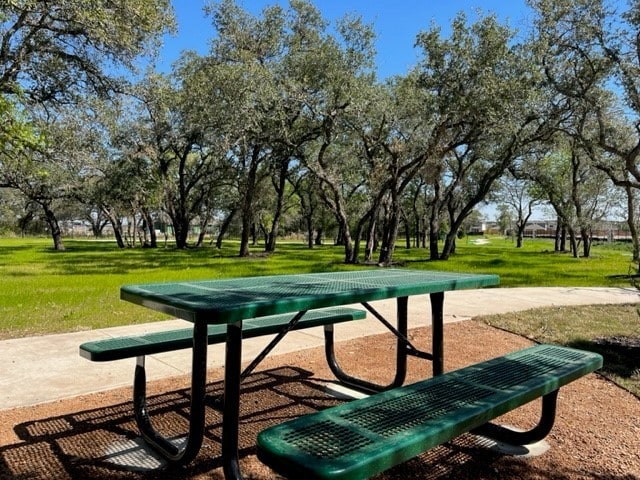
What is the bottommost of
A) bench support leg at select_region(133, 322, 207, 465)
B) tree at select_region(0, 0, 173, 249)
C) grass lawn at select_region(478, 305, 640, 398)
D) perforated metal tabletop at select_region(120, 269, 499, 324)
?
grass lawn at select_region(478, 305, 640, 398)

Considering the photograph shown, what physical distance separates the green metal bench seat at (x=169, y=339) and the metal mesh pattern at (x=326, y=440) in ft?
5.26

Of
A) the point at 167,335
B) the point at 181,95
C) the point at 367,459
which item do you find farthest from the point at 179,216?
the point at 367,459

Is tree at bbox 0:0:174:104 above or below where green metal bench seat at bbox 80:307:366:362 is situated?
above

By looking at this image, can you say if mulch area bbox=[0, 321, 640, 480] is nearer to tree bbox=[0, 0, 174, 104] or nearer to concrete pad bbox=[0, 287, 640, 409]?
concrete pad bbox=[0, 287, 640, 409]

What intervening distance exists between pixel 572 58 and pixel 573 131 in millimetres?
3896

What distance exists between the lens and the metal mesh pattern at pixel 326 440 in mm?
1796

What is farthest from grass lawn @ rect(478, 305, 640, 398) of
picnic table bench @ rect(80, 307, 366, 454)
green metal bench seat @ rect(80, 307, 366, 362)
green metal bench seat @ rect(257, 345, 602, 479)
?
picnic table bench @ rect(80, 307, 366, 454)

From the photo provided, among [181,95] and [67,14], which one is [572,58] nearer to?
[67,14]

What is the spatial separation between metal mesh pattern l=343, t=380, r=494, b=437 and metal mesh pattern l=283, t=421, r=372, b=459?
0.11m

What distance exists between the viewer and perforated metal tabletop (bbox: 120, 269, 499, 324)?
2.39m

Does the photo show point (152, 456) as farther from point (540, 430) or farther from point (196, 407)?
point (540, 430)

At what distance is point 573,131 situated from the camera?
17.8 metres

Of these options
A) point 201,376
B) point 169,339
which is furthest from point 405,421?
point 169,339

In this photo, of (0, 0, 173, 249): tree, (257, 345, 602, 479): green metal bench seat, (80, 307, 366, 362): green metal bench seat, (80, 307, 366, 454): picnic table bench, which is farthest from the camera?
(0, 0, 173, 249): tree
